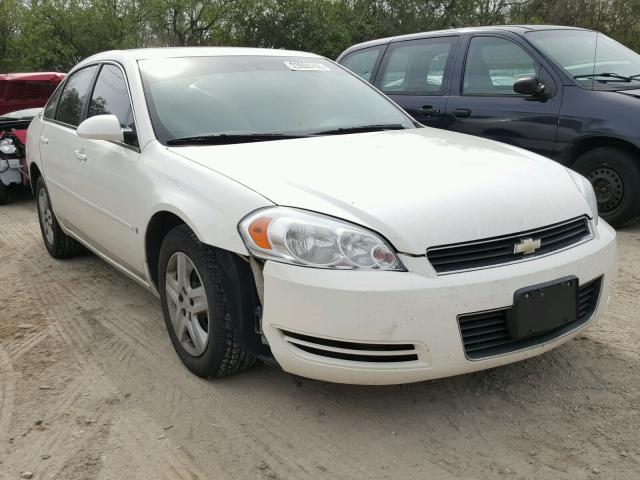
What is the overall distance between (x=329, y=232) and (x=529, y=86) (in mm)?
3548

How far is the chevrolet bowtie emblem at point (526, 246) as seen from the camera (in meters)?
2.43

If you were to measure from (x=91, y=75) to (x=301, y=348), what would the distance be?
2.84m

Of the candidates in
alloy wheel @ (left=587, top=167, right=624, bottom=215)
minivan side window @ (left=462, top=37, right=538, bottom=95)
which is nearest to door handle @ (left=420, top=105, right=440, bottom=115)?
minivan side window @ (left=462, top=37, right=538, bottom=95)

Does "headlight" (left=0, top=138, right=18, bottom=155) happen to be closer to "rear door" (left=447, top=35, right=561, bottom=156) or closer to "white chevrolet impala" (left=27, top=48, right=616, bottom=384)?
"white chevrolet impala" (left=27, top=48, right=616, bottom=384)

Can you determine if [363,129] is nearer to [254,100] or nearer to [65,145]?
[254,100]

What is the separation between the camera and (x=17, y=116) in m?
8.42

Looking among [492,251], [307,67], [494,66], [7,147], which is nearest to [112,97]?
[307,67]

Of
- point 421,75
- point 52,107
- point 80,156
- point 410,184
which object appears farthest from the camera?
point 421,75

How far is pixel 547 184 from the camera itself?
2752 millimetres

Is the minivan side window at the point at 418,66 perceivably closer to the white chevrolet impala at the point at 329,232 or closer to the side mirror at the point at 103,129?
the white chevrolet impala at the point at 329,232

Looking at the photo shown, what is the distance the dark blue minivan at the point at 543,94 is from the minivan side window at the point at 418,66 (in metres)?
0.01

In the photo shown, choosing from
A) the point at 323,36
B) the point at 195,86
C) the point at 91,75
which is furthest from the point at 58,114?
the point at 323,36

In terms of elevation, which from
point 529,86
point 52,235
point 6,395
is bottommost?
point 6,395

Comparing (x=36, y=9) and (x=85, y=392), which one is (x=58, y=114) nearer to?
(x=85, y=392)
